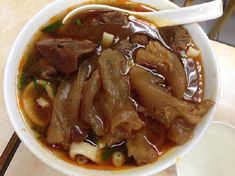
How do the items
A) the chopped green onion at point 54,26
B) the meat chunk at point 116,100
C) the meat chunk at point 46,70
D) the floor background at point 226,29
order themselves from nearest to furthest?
the meat chunk at point 116,100 < the meat chunk at point 46,70 < the chopped green onion at point 54,26 < the floor background at point 226,29

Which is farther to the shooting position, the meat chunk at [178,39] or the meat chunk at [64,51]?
the meat chunk at [178,39]

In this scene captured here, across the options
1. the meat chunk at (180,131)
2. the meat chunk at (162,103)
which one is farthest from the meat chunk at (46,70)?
the meat chunk at (180,131)

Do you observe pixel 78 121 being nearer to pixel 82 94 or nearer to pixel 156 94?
pixel 82 94

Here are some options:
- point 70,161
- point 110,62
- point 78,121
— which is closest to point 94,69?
point 110,62

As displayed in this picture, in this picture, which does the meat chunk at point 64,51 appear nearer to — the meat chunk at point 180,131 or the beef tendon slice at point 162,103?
the beef tendon slice at point 162,103

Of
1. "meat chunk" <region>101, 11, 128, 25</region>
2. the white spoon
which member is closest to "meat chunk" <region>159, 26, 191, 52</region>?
the white spoon

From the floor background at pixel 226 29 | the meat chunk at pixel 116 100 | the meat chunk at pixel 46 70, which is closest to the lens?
the meat chunk at pixel 116 100
